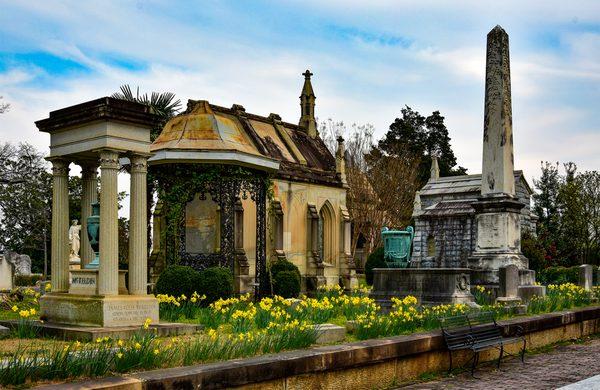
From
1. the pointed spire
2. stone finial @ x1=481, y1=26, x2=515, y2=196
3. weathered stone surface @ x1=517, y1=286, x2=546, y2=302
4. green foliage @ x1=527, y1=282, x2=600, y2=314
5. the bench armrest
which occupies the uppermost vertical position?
the pointed spire

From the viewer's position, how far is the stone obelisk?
63.8 feet

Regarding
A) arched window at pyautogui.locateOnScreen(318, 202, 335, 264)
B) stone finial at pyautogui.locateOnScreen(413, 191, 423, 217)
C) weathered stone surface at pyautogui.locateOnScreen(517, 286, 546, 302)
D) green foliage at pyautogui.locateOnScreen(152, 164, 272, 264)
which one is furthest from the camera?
stone finial at pyautogui.locateOnScreen(413, 191, 423, 217)

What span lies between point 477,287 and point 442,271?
1871mm

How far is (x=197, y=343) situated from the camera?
855cm

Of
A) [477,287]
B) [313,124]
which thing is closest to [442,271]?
[477,287]

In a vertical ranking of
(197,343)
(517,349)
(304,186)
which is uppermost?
(304,186)

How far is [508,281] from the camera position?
1698 cm

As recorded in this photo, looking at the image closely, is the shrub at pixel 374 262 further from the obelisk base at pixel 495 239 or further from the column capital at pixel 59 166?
the column capital at pixel 59 166

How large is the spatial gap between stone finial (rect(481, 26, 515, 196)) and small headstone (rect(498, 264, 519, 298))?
3.23 metres

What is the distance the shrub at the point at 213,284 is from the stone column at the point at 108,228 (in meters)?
7.87

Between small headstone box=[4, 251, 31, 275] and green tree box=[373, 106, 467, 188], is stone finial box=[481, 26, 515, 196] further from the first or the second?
green tree box=[373, 106, 467, 188]

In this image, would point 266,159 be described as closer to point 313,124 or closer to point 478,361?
point 478,361

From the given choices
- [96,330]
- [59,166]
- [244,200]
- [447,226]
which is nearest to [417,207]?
[447,226]

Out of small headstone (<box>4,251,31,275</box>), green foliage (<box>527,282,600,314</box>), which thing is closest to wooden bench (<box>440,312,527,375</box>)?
green foliage (<box>527,282,600,314</box>)
